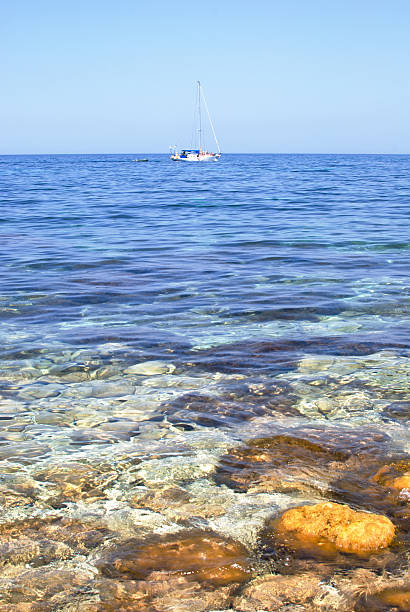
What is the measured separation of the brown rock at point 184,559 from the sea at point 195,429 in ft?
0.03

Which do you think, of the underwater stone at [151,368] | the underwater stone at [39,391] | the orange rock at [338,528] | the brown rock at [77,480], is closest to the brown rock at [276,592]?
the orange rock at [338,528]

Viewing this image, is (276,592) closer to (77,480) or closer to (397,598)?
(397,598)

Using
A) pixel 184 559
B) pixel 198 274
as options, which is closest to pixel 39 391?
pixel 184 559

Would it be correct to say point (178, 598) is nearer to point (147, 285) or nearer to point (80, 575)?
point (80, 575)

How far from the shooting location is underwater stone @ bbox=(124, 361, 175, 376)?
242 inches

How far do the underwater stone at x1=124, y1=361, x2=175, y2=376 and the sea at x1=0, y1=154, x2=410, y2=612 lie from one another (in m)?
0.03

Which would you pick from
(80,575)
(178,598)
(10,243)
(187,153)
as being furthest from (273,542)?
(187,153)

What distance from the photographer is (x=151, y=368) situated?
6.26 metres

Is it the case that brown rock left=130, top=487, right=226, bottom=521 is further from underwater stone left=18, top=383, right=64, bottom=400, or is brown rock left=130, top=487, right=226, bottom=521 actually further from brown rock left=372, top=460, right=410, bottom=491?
underwater stone left=18, top=383, right=64, bottom=400

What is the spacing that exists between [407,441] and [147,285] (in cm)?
656

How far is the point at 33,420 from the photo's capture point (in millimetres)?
4984

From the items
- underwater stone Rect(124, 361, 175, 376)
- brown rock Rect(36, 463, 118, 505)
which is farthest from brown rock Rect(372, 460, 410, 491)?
underwater stone Rect(124, 361, 175, 376)

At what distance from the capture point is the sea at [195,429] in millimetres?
3012

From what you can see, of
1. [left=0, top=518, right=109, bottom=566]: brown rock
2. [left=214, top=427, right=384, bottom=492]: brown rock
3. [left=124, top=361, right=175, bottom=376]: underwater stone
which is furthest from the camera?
[left=124, top=361, right=175, bottom=376]: underwater stone
